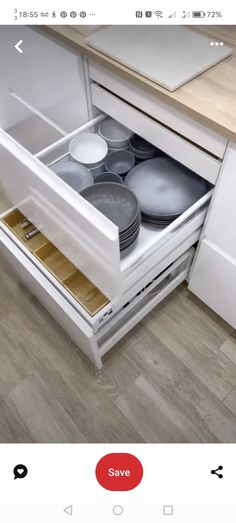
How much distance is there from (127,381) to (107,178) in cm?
61

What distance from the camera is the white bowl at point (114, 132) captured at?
3.79 feet

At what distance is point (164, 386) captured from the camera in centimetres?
119

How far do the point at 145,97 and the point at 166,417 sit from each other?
0.87m

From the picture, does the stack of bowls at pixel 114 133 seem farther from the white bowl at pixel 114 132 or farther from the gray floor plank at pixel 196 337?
the gray floor plank at pixel 196 337

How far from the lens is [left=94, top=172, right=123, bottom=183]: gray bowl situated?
106cm

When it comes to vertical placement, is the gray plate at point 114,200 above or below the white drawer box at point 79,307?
above

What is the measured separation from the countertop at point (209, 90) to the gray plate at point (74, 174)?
282 mm
